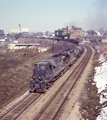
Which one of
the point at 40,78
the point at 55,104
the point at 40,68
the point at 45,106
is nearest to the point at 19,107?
the point at 45,106

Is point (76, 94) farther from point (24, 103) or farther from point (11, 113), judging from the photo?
point (11, 113)

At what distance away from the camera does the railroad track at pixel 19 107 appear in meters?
12.6

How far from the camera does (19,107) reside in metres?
14.3

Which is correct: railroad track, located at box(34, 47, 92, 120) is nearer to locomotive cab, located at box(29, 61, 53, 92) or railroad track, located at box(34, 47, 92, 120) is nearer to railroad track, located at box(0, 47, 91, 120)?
railroad track, located at box(0, 47, 91, 120)

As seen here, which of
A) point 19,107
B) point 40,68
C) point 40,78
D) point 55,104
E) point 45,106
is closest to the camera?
point 19,107

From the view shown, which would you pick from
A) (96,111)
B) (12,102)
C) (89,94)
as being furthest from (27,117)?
(89,94)

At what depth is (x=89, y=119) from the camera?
12.2m

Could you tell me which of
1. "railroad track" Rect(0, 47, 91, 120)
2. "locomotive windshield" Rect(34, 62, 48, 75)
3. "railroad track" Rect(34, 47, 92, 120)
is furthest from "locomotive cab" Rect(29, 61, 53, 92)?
"railroad track" Rect(34, 47, 92, 120)

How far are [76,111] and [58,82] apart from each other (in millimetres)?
8889

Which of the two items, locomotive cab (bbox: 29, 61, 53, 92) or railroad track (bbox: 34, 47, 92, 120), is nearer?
railroad track (bbox: 34, 47, 92, 120)

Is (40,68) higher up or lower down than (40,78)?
higher up

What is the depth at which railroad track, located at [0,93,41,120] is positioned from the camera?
1259 cm

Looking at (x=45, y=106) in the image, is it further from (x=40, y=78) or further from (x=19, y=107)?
(x=40, y=78)

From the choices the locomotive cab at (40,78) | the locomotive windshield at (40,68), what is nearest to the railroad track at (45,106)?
the locomotive cab at (40,78)
